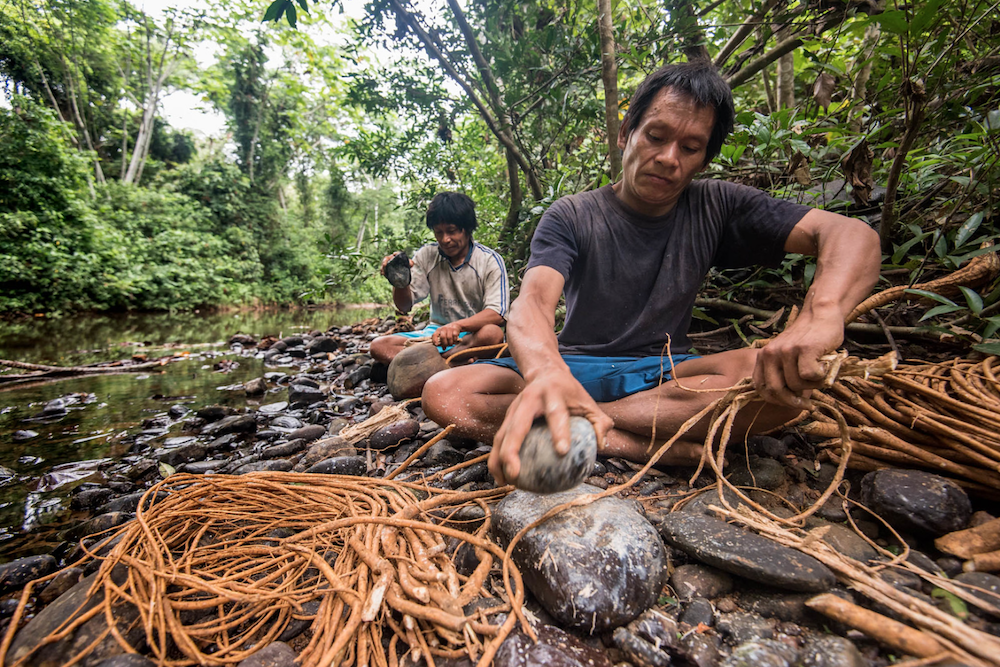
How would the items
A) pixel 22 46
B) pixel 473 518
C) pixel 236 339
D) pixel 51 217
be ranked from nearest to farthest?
pixel 473 518 → pixel 236 339 → pixel 51 217 → pixel 22 46

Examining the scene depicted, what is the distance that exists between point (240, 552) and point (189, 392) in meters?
3.19

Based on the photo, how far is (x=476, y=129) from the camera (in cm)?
565

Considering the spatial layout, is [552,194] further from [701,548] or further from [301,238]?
[301,238]

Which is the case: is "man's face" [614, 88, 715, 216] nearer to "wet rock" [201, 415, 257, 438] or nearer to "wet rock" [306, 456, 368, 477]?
"wet rock" [306, 456, 368, 477]

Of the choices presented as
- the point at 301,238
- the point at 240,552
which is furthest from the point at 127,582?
the point at 301,238

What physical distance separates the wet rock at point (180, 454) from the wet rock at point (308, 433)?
457mm

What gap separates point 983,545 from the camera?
1.06 metres

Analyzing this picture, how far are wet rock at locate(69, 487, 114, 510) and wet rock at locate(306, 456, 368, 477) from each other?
889 millimetres

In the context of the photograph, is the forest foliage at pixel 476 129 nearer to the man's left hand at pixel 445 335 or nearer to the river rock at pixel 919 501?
the river rock at pixel 919 501

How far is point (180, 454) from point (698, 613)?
2.56 m

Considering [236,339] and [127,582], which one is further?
[236,339]

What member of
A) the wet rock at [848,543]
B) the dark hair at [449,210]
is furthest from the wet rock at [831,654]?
the dark hair at [449,210]

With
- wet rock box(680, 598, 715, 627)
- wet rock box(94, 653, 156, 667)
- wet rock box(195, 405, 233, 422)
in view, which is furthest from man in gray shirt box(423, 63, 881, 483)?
wet rock box(195, 405, 233, 422)

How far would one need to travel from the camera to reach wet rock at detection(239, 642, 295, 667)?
91 centimetres
